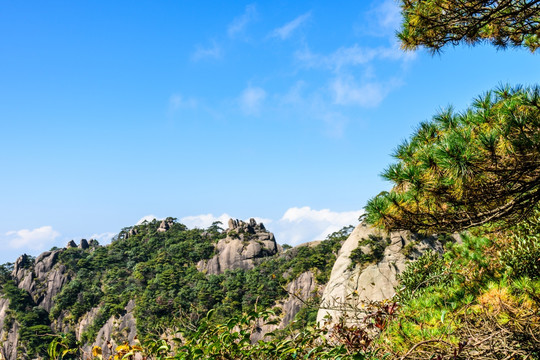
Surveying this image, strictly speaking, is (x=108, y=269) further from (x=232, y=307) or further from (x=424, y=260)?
(x=424, y=260)

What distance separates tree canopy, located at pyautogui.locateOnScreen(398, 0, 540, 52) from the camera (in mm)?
4113

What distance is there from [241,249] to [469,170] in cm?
4198

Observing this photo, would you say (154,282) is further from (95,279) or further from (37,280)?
(37,280)

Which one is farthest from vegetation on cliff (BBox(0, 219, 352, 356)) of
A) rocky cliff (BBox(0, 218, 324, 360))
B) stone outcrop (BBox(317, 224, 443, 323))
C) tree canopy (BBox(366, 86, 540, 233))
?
tree canopy (BBox(366, 86, 540, 233))

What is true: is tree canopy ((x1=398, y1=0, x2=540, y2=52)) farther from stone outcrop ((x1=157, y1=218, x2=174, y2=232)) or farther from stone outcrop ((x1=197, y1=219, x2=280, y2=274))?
stone outcrop ((x1=157, y1=218, x2=174, y2=232))

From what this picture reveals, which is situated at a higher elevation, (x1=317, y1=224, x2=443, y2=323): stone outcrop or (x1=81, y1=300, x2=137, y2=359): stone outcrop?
(x1=317, y1=224, x2=443, y2=323): stone outcrop

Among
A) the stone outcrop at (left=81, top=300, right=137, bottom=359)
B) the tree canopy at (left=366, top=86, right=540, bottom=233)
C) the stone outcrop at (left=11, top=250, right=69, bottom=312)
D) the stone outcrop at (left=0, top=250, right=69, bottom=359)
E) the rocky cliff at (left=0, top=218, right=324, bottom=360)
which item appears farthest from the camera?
the stone outcrop at (left=11, top=250, right=69, bottom=312)

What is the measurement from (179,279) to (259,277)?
33.8 ft

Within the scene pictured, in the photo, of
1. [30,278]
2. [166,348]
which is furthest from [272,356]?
[30,278]

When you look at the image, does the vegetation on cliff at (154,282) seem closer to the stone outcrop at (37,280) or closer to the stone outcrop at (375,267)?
the stone outcrop at (37,280)

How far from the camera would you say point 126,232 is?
5856 cm

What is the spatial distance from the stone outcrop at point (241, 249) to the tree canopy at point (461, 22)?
3895 cm

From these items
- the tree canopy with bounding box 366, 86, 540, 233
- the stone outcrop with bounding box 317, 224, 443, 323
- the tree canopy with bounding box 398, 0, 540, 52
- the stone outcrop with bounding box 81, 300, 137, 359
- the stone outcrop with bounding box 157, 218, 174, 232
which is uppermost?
the stone outcrop with bounding box 157, 218, 174, 232

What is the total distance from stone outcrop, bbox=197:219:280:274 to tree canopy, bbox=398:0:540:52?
38948mm
